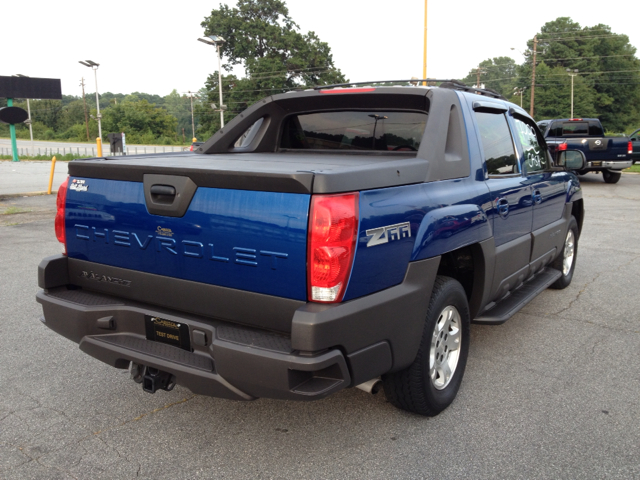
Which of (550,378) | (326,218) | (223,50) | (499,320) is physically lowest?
(550,378)

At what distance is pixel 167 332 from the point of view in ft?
9.02

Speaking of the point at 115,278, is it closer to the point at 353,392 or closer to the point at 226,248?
the point at 226,248

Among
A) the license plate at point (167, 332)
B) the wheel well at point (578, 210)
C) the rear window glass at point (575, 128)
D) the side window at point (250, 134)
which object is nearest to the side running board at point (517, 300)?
the wheel well at point (578, 210)

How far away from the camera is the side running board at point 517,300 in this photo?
379 cm

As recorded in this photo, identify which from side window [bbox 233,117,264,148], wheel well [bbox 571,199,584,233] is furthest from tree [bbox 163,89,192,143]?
side window [bbox 233,117,264,148]

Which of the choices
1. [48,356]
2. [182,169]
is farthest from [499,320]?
[48,356]

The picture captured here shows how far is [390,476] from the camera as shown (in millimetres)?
2648

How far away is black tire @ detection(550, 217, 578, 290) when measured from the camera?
5.77 m

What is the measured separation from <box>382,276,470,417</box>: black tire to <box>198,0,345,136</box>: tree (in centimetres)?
6067

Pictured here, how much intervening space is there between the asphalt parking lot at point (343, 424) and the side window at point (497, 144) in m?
1.40

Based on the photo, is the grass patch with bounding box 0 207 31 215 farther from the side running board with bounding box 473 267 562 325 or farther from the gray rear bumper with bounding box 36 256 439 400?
the side running board with bounding box 473 267 562 325

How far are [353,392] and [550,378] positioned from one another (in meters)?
1.36

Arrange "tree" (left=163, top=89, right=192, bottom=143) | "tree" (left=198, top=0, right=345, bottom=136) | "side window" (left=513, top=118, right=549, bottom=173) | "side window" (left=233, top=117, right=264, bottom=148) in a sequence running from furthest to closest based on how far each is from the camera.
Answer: "tree" (left=163, top=89, right=192, bottom=143)
"tree" (left=198, top=0, right=345, bottom=136)
"side window" (left=513, top=118, right=549, bottom=173)
"side window" (left=233, top=117, right=264, bottom=148)

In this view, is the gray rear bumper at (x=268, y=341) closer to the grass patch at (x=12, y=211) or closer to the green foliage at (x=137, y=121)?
the grass patch at (x=12, y=211)
